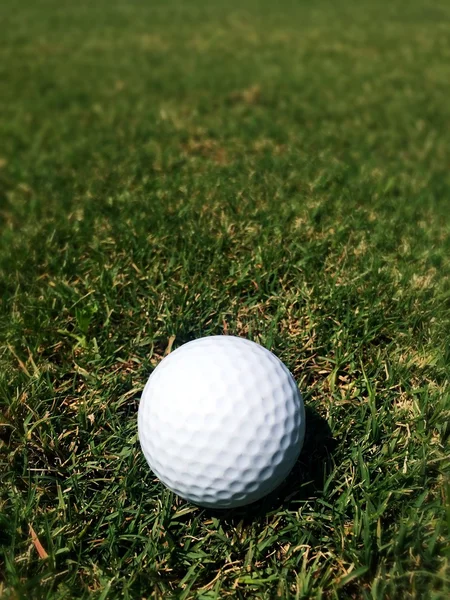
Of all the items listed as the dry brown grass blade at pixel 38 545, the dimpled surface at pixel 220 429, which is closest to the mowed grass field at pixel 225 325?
the dry brown grass blade at pixel 38 545

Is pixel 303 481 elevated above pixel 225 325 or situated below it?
below

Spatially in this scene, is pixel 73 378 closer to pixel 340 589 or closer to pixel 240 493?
pixel 240 493

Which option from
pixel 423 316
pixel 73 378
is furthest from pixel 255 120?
Result: pixel 73 378

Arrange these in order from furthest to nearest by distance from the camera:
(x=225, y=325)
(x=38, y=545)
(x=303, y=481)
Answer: (x=225, y=325) < (x=303, y=481) < (x=38, y=545)

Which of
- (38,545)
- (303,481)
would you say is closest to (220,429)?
(303,481)

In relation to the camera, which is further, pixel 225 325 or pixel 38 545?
pixel 225 325

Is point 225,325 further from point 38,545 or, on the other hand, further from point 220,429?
point 38,545

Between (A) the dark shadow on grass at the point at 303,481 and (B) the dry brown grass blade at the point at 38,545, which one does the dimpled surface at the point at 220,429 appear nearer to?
(A) the dark shadow on grass at the point at 303,481
